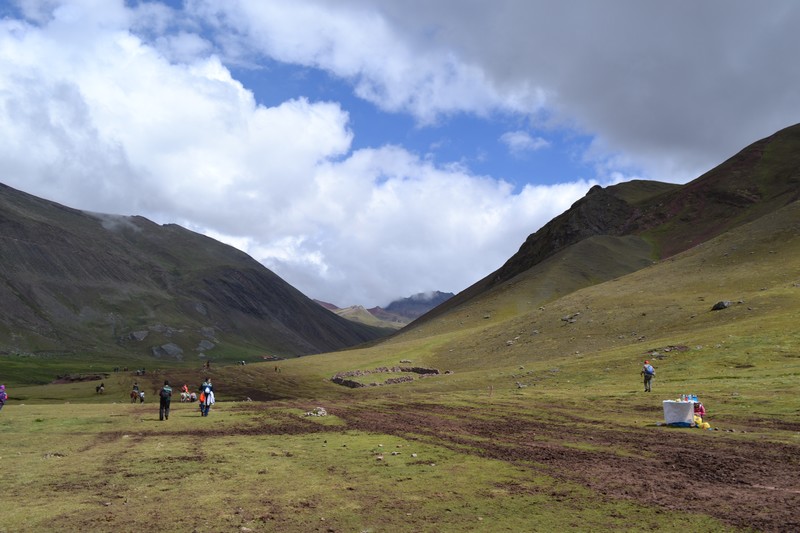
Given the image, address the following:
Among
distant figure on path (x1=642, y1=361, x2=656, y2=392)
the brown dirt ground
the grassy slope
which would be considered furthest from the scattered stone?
the brown dirt ground

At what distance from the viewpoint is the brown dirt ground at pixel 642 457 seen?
15.1 m

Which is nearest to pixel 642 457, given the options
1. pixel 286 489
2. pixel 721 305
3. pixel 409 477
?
pixel 409 477

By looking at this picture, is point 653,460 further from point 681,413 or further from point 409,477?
point 409,477

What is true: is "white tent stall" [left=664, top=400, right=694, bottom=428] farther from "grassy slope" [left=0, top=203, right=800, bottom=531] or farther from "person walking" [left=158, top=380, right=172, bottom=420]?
"person walking" [left=158, top=380, right=172, bottom=420]

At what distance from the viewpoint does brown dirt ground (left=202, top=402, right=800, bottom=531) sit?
15.1 meters

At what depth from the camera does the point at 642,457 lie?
2144 centimetres

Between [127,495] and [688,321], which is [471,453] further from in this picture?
[688,321]

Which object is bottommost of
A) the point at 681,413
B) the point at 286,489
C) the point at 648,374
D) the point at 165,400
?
the point at 286,489

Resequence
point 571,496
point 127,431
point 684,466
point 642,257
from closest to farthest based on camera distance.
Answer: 1. point 571,496
2. point 684,466
3. point 127,431
4. point 642,257

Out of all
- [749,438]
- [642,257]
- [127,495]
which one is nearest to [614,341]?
[749,438]

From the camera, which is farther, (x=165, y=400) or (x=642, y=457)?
(x=165, y=400)

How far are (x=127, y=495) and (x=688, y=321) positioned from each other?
70.5 m

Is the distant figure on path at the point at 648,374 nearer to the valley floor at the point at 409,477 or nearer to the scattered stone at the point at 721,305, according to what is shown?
the valley floor at the point at 409,477

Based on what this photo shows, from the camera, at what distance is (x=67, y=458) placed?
933 inches
